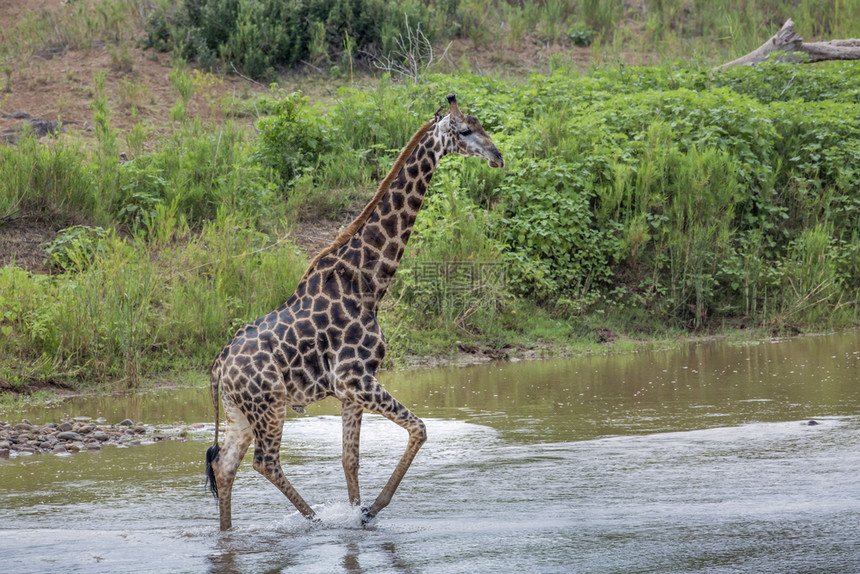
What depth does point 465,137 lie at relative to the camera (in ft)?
20.4

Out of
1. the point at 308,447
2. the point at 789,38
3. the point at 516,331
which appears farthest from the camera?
the point at 789,38

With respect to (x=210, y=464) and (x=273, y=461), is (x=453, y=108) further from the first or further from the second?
(x=210, y=464)

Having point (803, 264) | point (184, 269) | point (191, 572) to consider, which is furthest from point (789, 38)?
point (191, 572)

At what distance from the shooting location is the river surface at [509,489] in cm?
493

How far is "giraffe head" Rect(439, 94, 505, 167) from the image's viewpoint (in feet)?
20.3

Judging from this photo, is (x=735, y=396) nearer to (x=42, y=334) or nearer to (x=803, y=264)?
(x=803, y=264)

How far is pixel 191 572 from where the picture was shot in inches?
190

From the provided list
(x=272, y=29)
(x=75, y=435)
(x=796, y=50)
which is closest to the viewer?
(x=75, y=435)

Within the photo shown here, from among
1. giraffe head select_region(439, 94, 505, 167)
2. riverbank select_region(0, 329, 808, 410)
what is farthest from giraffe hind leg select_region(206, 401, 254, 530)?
riverbank select_region(0, 329, 808, 410)

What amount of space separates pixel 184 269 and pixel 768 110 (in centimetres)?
866

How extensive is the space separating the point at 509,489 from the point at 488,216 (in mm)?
6639

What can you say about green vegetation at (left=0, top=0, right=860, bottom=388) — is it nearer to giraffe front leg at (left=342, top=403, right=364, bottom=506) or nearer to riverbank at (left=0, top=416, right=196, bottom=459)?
riverbank at (left=0, top=416, right=196, bottom=459)

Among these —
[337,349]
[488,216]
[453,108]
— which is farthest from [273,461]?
[488,216]

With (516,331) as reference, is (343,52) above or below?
above
